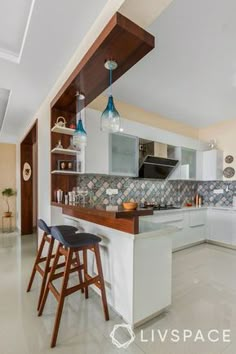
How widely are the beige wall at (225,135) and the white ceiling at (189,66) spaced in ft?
1.10

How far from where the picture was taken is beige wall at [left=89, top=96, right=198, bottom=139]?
3.38 metres

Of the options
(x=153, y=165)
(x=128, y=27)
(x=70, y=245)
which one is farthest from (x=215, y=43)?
(x=70, y=245)

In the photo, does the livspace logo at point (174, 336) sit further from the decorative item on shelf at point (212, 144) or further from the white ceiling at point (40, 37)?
the decorative item on shelf at point (212, 144)

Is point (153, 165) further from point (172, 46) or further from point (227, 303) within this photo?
point (227, 303)

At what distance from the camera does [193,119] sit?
437cm

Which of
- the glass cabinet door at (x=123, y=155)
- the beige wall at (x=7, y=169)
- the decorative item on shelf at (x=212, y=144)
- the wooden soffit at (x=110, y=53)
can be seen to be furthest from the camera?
the beige wall at (x=7, y=169)

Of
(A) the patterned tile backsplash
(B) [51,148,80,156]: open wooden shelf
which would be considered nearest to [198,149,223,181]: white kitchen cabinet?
(A) the patterned tile backsplash

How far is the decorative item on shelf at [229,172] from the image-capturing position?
14.0 feet

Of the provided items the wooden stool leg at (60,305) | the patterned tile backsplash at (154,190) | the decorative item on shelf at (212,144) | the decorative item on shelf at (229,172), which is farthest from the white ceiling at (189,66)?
the wooden stool leg at (60,305)

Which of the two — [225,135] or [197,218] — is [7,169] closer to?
[197,218]

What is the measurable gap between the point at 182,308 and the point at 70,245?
133 cm

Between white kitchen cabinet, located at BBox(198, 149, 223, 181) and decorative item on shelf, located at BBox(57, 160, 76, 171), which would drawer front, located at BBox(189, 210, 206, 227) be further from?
decorative item on shelf, located at BBox(57, 160, 76, 171)

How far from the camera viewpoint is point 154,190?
415 cm

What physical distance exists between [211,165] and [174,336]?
141 inches
